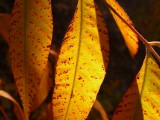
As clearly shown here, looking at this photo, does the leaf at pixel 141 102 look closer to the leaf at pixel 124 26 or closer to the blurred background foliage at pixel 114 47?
the leaf at pixel 124 26

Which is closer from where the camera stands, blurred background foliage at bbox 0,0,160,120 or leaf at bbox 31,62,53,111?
leaf at bbox 31,62,53,111

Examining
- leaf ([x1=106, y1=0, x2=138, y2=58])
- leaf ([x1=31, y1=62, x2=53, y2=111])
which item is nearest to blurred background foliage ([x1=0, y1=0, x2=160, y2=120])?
leaf ([x1=31, y1=62, x2=53, y2=111])

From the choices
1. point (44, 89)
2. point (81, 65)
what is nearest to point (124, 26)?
point (81, 65)

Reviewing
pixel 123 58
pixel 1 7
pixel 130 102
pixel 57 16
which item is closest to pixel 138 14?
pixel 123 58

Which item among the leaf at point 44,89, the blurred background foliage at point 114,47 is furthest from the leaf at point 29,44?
the blurred background foliage at point 114,47

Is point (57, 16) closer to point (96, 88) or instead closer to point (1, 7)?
point (1, 7)

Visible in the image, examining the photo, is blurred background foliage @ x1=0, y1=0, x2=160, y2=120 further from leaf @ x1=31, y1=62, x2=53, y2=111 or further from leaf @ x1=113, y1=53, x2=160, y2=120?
leaf @ x1=113, y1=53, x2=160, y2=120
